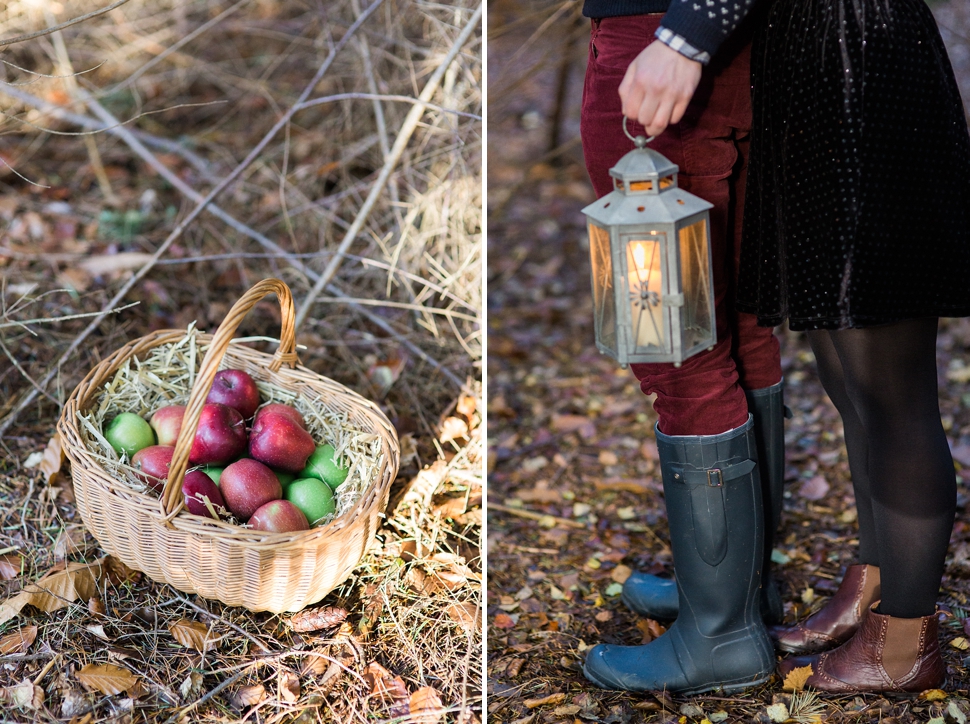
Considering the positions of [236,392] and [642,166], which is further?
[236,392]

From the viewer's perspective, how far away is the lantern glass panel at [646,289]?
1401 millimetres

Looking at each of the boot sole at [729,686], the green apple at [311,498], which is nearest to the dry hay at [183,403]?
the green apple at [311,498]

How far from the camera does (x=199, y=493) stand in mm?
1968

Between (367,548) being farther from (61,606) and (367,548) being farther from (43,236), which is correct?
(43,236)

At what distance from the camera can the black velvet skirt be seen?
136cm

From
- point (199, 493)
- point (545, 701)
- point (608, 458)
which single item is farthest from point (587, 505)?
point (199, 493)

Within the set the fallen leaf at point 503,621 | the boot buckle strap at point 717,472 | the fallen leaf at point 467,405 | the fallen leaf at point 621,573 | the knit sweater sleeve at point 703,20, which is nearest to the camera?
the knit sweater sleeve at point 703,20

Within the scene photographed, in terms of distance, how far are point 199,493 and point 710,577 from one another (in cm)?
115

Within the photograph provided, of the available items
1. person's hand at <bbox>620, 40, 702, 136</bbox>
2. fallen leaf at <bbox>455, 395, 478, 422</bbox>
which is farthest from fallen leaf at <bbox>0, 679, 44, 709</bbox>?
person's hand at <bbox>620, 40, 702, 136</bbox>

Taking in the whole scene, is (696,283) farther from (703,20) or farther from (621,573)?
(621,573)

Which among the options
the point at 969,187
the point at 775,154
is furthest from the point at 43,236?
the point at 969,187

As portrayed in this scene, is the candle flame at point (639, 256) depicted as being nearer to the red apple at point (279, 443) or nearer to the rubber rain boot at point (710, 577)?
the rubber rain boot at point (710, 577)

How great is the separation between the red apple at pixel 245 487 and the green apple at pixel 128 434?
0.27 m

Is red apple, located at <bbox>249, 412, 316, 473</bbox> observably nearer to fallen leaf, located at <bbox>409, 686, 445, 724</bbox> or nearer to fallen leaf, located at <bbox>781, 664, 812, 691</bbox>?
fallen leaf, located at <bbox>409, 686, 445, 724</bbox>
